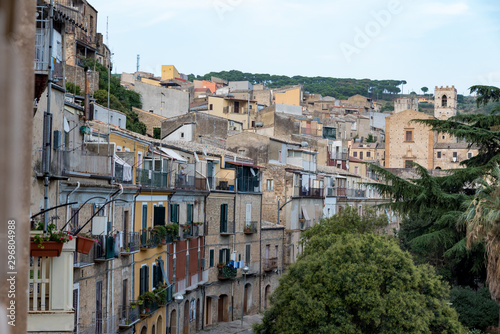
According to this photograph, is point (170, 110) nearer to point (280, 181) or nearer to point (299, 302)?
point (280, 181)

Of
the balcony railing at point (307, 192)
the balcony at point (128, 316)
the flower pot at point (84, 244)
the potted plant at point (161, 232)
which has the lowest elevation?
the balcony at point (128, 316)

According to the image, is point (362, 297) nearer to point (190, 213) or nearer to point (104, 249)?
point (104, 249)

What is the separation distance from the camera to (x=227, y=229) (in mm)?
44219

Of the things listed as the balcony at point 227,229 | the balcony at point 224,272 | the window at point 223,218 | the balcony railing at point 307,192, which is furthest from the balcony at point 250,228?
the balcony railing at point 307,192

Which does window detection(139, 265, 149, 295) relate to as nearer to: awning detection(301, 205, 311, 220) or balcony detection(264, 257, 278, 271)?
balcony detection(264, 257, 278, 271)

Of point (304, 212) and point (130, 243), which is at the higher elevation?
point (304, 212)

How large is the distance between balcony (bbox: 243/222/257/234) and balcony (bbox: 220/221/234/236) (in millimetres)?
2001

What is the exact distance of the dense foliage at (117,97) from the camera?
5912cm

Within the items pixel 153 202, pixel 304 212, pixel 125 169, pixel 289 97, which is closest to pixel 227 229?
pixel 153 202

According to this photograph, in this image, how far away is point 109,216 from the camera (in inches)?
1048

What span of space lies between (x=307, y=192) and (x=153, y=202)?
28076mm

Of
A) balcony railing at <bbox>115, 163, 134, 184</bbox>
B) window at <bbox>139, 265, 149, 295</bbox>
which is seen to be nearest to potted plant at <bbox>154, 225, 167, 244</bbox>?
window at <bbox>139, 265, 149, 295</bbox>

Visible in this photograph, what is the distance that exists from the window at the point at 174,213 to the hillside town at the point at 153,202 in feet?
0.46

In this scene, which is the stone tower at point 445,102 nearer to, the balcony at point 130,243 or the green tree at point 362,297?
the green tree at point 362,297
